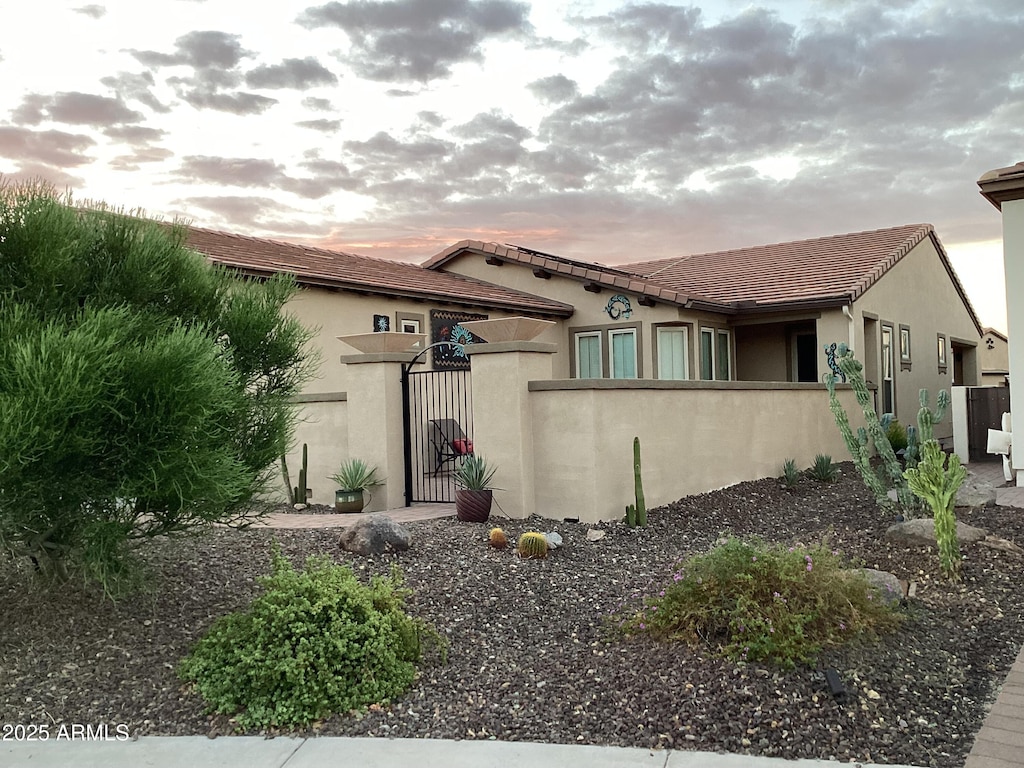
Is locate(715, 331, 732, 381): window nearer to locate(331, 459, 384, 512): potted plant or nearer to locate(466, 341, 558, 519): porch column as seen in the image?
locate(466, 341, 558, 519): porch column

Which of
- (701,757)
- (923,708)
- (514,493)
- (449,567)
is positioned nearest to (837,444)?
(514,493)

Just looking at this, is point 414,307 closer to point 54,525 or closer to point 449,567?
point 449,567

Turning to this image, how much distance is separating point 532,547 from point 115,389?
13.5 feet

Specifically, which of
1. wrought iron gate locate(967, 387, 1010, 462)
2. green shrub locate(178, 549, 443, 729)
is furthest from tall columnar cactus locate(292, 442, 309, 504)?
wrought iron gate locate(967, 387, 1010, 462)

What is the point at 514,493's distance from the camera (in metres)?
9.00

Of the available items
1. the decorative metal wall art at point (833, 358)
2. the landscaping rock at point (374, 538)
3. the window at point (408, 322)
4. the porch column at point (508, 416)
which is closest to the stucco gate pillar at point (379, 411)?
the porch column at point (508, 416)

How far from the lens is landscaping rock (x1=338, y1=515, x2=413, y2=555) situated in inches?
283

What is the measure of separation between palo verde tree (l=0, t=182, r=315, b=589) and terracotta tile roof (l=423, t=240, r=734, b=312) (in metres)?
11.8

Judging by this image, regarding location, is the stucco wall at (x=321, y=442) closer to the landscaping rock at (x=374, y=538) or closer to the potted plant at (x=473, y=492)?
the potted plant at (x=473, y=492)

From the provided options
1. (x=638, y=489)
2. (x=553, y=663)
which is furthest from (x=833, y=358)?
(x=553, y=663)

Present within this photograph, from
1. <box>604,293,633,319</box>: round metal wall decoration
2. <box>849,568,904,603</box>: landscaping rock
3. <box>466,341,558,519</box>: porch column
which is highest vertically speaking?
<box>604,293,633,319</box>: round metal wall decoration

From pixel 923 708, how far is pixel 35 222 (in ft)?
20.3

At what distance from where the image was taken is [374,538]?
7.23 m

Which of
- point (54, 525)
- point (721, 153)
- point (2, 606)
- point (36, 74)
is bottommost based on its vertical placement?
point (2, 606)
